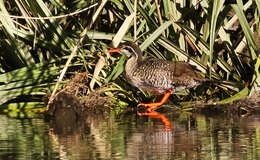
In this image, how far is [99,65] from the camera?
29.5 feet

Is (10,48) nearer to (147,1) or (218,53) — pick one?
(147,1)

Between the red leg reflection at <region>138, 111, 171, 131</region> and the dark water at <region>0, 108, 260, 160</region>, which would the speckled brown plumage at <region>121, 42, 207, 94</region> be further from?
the dark water at <region>0, 108, 260, 160</region>

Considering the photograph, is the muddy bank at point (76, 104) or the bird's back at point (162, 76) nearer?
the muddy bank at point (76, 104)

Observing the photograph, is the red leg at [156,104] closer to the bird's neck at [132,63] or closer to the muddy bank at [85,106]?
the muddy bank at [85,106]

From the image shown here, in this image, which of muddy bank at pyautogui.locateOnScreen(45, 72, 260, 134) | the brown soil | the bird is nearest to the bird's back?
the bird

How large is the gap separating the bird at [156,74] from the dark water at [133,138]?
1.95 ft

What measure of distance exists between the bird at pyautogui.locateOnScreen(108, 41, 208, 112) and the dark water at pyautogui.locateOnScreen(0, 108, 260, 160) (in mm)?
594

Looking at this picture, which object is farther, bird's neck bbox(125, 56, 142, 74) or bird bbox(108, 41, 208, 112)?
bird's neck bbox(125, 56, 142, 74)

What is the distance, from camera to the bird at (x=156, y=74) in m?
8.97

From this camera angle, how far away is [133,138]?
662cm

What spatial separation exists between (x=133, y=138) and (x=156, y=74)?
2703mm

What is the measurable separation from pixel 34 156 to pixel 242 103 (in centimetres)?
374

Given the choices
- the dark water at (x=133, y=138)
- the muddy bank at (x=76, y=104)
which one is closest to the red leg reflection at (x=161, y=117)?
the dark water at (x=133, y=138)

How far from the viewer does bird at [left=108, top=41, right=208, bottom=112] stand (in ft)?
29.4
